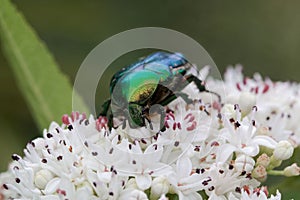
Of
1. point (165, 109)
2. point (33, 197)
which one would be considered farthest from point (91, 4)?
point (33, 197)

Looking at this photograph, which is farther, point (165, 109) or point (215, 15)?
point (215, 15)

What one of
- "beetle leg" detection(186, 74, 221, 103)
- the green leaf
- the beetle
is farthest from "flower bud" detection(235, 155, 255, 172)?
the green leaf

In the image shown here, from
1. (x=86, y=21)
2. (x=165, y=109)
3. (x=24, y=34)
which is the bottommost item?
(x=165, y=109)

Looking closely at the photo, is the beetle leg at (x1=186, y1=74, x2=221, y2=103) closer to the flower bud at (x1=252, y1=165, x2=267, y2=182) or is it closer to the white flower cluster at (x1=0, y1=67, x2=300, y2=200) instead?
the white flower cluster at (x1=0, y1=67, x2=300, y2=200)

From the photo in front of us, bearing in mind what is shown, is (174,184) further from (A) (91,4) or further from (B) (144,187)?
(A) (91,4)

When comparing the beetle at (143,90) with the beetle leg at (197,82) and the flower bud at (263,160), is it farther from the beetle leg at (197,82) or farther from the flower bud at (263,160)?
the flower bud at (263,160)

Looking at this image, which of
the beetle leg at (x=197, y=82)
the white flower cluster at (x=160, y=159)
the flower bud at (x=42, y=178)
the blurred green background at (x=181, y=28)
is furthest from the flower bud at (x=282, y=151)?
the blurred green background at (x=181, y=28)

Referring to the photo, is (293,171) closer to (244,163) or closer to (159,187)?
(244,163)

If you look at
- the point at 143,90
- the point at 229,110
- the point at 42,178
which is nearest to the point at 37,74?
the point at 143,90
